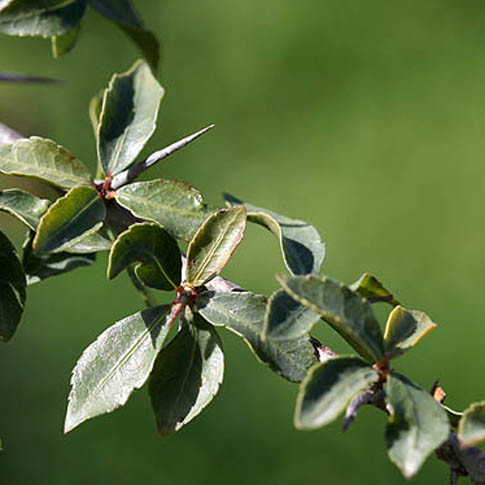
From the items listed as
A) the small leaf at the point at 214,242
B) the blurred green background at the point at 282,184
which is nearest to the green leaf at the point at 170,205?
the small leaf at the point at 214,242

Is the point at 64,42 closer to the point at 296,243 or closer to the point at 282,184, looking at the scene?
the point at 296,243

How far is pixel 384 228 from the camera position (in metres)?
2.79

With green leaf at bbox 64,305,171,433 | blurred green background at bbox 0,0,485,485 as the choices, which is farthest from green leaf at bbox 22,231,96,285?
blurred green background at bbox 0,0,485,485

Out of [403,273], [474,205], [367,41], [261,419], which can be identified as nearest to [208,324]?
[261,419]

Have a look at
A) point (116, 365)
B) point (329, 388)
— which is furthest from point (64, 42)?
point (329, 388)

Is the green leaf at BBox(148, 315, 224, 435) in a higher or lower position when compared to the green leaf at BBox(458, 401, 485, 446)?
lower

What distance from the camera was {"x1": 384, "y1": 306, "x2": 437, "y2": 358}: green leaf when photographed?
63cm

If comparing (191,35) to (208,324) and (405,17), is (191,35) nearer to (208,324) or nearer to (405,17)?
(405,17)

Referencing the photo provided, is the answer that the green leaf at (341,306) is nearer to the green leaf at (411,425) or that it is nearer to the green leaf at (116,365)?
the green leaf at (411,425)

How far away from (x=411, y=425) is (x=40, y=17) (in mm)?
601

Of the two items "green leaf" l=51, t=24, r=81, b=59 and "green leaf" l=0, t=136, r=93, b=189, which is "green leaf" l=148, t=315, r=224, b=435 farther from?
"green leaf" l=51, t=24, r=81, b=59

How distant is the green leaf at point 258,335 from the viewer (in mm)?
634

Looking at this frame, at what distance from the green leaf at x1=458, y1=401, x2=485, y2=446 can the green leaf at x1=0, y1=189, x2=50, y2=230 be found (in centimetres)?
40

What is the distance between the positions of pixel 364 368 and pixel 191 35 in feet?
9.63
